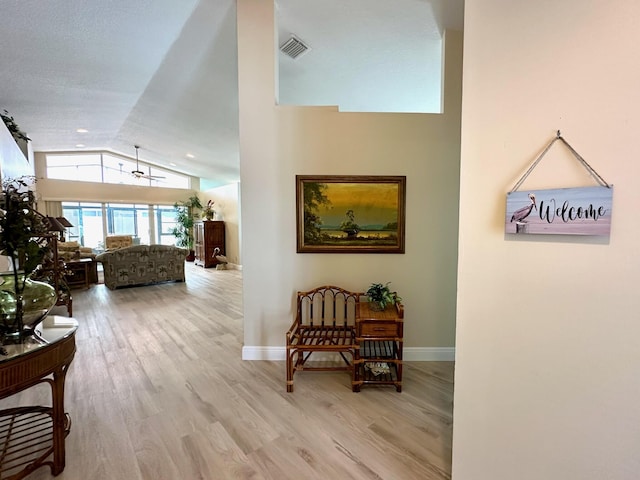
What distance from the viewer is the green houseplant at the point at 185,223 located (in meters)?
9.68

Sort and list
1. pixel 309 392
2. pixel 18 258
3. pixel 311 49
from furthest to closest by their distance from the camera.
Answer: pixel 311 49, pixel 309 392, pixel 18 258

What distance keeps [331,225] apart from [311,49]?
2032mm

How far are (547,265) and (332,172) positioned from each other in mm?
2061

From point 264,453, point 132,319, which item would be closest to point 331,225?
point 264,453

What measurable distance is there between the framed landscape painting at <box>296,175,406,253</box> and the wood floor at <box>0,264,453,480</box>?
905mm

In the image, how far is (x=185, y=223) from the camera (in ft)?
31.5

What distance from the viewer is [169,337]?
345 centimetres

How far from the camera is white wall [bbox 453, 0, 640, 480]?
0.85 metres

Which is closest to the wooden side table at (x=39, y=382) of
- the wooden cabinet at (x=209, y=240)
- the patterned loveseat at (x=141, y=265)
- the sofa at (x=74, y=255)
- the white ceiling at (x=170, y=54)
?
the white ceiling at (x=170, y=54)

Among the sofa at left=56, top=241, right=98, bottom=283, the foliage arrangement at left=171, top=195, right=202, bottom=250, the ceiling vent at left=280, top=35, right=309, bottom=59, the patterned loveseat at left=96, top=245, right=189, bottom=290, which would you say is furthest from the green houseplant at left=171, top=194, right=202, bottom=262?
the ceiling vent at left=280, top=35, right=309, bottom=59

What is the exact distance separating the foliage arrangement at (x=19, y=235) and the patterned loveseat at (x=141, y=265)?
16.5ft

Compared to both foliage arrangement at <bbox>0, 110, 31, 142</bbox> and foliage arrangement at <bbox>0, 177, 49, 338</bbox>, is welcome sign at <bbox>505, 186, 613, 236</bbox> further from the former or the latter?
foliage arrangement at <bbox>0, 110, 31, 142</bbox>

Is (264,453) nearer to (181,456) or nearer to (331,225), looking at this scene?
(181,456)

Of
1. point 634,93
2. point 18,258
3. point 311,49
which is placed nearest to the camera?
point 634,93
